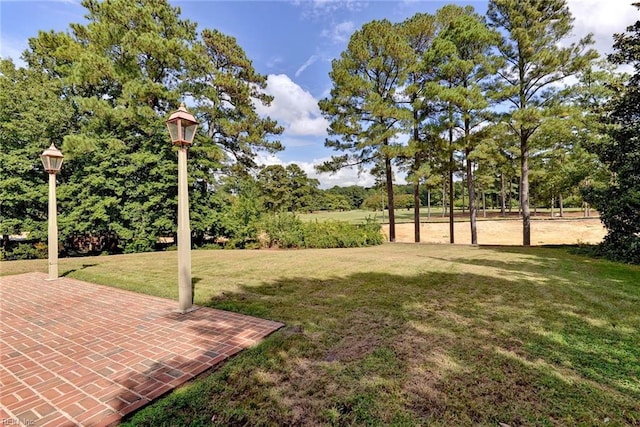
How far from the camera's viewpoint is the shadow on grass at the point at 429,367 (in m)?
1.98

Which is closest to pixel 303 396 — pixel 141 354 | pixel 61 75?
pixel 141 354

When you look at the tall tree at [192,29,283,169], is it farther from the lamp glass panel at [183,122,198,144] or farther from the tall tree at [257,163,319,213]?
the tall tree at [257,163,319,213]

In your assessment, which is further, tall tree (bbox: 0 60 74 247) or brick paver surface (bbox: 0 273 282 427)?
tall tree (bbox: 0 60 74 247)

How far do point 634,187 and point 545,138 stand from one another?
5.80 m

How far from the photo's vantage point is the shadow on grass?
1.98m

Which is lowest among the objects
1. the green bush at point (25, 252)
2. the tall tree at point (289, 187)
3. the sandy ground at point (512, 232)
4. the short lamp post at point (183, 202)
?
the sandy ground at point (512, 232)

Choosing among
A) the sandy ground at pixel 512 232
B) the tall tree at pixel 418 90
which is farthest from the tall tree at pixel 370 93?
the sandy ground at pixel 512 232

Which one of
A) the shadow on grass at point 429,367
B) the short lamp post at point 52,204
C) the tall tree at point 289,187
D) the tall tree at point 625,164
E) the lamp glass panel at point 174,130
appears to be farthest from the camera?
the tall tree at point 289,187

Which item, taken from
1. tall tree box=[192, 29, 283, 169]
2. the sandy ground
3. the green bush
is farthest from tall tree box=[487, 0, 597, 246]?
the green bush

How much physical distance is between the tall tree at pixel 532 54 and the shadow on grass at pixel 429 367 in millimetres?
10449

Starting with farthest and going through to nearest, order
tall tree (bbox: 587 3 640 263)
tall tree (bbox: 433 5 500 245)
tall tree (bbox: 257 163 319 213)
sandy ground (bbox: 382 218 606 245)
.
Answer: tall tree (bbox: 257 163 319 213)
sandy ground (bbox: 382 218 606 245)
tall tree (bbox: 433 5 500 245)
tall tree (bbox: 587 3 640 263)

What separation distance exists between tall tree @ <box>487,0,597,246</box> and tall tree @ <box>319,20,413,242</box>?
159 inches

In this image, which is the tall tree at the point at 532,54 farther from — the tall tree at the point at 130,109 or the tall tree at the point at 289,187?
the tall tree at the point at 289,187

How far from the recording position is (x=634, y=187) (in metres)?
8.01
